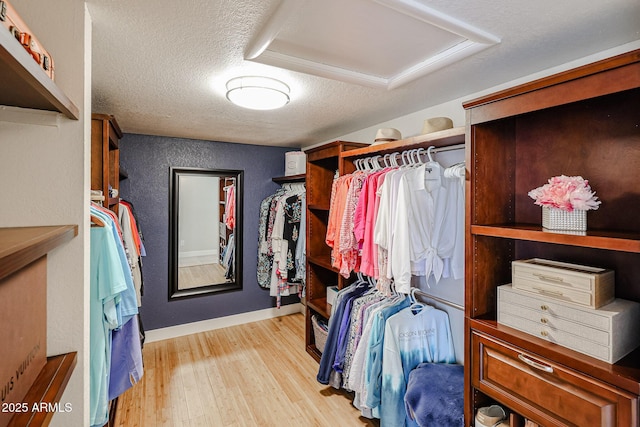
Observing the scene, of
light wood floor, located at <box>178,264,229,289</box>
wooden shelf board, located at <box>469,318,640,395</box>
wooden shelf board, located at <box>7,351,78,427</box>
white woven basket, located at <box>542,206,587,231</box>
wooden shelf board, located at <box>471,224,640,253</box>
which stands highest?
white woven basket, located at <box>542,206,587,231</box>

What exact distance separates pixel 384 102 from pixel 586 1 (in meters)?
1.20

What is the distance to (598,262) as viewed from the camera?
53.6 inches

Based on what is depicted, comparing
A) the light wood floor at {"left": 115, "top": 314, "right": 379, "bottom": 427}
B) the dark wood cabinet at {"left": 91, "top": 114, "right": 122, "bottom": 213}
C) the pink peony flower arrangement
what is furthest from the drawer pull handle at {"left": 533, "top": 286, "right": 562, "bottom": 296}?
the dark wood cabinet at {"left": 91, "top": 114, "right": 122, "bottom": 213}

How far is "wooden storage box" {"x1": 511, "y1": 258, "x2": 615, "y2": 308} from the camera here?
3.82 feet

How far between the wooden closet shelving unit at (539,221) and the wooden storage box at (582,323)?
0.11 feet

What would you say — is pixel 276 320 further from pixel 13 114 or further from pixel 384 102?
pixel 13 114

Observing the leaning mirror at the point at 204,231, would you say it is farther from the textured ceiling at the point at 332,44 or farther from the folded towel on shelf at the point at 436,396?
the folded towel on shelf at the point at 436,396

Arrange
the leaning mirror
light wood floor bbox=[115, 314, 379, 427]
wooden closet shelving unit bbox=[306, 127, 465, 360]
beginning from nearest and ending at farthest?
light wood floor bbox=[115, 314, 379, 427] < wooden closet shelving unit bbox=[306, 127, 465, 360] < the leaning mirror

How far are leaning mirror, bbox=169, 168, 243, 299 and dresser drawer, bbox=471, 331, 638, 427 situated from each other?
3.06m

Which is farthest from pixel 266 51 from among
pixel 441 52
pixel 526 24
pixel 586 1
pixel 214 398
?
pixel 214 398

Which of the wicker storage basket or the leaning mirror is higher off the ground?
the leaning mirror

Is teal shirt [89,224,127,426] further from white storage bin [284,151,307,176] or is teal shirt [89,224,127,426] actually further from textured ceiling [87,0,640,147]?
white storage bin [284,151,307,176]

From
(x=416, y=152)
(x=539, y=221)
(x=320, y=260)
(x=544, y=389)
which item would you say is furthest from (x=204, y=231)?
(x=544, y=389)

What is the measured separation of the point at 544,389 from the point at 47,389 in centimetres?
166
